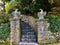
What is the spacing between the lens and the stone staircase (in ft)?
32.1

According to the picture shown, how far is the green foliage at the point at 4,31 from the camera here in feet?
32.4

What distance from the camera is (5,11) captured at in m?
12.7

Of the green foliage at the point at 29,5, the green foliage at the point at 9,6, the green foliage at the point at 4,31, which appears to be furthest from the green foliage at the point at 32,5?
the green foliage at the point at 4,31

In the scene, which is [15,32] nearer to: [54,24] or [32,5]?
[54,24]

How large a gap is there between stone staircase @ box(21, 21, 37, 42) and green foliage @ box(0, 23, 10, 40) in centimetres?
86

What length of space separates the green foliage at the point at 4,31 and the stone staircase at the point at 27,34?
858 millimetres

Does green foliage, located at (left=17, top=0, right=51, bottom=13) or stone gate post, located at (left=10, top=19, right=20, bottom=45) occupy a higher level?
green foliage, located at (left=17, top=0, right=51, bottom=13)

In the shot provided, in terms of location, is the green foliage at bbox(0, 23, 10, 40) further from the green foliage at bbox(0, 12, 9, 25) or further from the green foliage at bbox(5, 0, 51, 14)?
the green foliage at bbox(5, 0, 51, 14)

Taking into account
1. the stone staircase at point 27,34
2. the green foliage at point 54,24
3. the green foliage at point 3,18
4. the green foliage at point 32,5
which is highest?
the green foliage at point 32,5

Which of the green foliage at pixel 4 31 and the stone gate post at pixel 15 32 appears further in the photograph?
the green foliage at pixel 4 31

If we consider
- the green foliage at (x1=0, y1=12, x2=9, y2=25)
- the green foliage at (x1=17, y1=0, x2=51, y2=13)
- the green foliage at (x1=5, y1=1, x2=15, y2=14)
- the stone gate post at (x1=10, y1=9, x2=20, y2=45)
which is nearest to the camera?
the stone gate post at (x1=10, y1=9, x2=20, y2=45)

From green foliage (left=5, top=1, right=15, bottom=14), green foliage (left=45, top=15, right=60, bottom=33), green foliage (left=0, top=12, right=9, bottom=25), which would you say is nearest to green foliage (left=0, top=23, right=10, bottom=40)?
green foliage (left=0, top=12, right=9, bottom=25)

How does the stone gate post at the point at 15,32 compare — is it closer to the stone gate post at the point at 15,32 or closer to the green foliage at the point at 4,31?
the stone gate post at the point at 15,32

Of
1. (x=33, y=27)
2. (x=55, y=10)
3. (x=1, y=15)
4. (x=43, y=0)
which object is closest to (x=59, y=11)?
(x=55, y=10)
